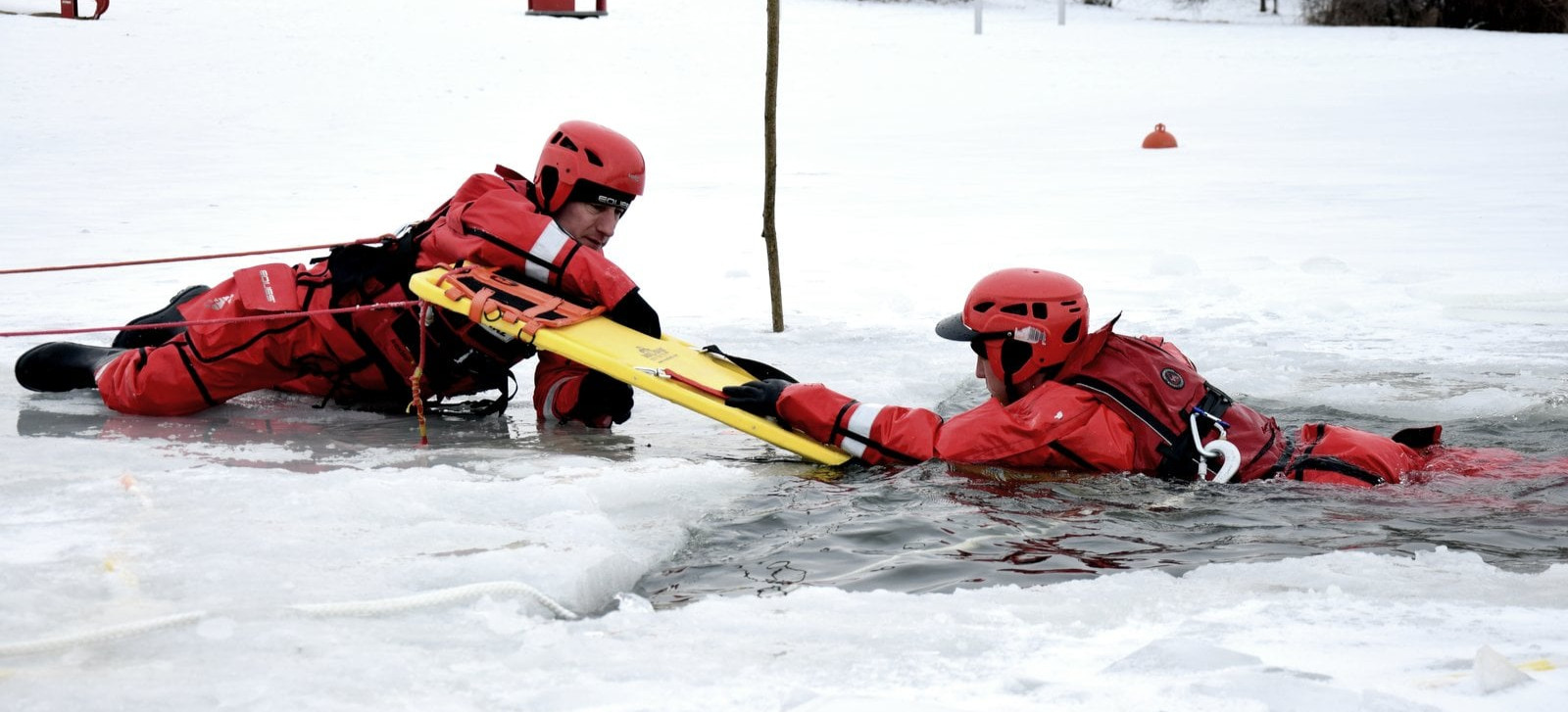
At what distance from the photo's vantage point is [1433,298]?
8797 mm

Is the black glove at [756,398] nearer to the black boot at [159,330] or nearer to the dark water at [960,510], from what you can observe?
the dark water at [960,510]

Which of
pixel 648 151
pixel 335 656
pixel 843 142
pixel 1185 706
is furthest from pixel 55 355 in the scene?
pixel 843 142

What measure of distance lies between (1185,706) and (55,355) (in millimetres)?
5290

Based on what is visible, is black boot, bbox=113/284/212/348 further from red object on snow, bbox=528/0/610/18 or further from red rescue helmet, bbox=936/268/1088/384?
red object on snow, bbox=528/0/610/18

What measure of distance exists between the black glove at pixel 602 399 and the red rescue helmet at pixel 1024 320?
153 centimetres

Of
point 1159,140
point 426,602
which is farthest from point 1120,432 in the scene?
point 1159,140

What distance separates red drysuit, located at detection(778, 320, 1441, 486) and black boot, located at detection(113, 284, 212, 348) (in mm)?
3070

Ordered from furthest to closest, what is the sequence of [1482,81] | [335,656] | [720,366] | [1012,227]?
[1482,81], [1012,227], [720,366], [335,656]

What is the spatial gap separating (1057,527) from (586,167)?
230 cm

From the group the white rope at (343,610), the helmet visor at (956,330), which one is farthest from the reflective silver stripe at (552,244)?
the white rope at (343,610)

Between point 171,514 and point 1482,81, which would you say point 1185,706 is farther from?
point 1482,81

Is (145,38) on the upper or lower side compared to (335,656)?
upper

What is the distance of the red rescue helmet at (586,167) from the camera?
18.8 ft

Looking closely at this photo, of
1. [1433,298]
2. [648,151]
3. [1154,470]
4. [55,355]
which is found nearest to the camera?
[1154,470]
